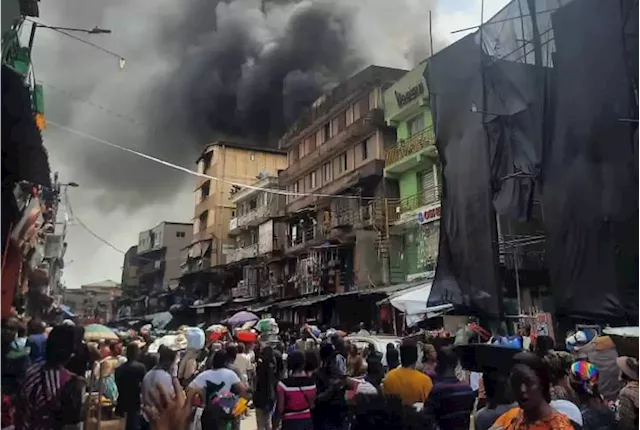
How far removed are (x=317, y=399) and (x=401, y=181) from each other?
68.0 feet

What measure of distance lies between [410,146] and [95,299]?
123 feet

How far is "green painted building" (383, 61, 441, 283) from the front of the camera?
72.2 ft

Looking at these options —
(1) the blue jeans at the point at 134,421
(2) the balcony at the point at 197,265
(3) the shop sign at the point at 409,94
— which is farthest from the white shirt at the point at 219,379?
(2) the balcony at the point at 197,265

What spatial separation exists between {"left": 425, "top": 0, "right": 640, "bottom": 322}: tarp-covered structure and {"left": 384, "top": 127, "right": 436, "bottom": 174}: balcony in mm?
11375

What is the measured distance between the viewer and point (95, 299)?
50.1m

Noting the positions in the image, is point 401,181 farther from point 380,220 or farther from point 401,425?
point 401,425

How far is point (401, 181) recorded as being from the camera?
83.4 ft

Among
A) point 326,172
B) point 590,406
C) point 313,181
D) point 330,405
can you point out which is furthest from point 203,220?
point 590,406

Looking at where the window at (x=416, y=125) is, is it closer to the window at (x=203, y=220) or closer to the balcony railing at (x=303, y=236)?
the balcony railing at (x=303, y=236)

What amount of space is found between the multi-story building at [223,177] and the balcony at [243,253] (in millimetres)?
1204

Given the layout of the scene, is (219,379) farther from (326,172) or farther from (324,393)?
(326,172)

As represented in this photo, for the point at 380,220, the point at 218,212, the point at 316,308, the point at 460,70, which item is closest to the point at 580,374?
the point at 460,70

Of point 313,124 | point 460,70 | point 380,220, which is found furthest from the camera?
point 313,124

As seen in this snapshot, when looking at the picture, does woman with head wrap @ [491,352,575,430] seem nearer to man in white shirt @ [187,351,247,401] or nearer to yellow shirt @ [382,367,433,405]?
yellow shirt @ [382,367,433,405]
